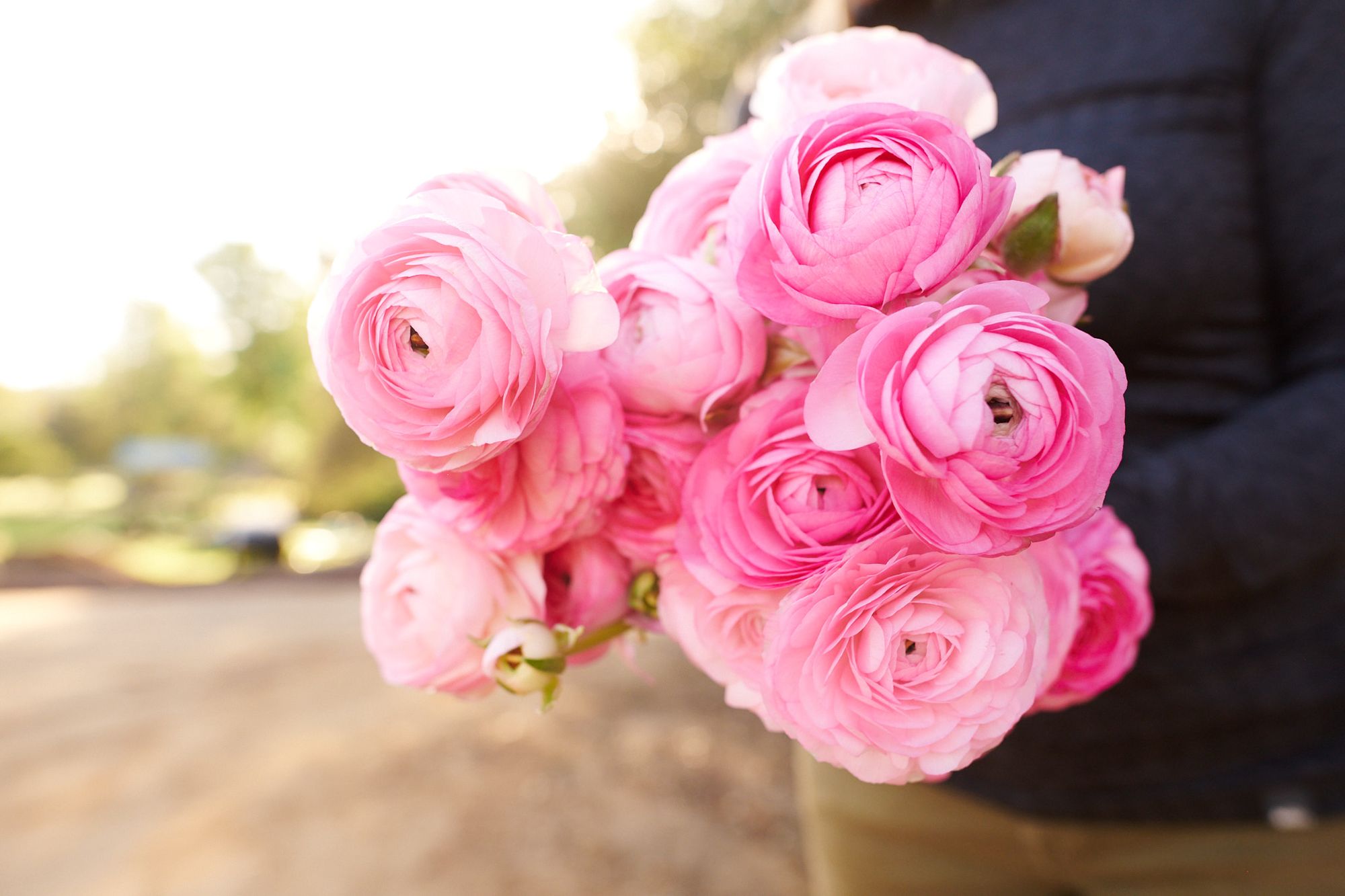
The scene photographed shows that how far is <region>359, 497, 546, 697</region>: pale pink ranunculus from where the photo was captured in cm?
65

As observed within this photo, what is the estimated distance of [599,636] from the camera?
0.70 m

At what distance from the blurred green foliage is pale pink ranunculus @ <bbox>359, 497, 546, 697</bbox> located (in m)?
1.11

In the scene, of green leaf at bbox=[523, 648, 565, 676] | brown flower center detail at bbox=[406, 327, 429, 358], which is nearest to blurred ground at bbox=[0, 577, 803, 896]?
green leaf at bbox=[523, 648, 565, 676]

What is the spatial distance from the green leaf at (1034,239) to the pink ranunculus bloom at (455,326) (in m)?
0.33

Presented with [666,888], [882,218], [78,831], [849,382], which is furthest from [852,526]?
[78,831]

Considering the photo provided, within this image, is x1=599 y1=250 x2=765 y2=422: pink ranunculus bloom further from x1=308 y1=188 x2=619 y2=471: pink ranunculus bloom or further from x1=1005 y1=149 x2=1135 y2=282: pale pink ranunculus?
x1=1005 y1=149 x2=1135 y2=282: pale pink ranunculus

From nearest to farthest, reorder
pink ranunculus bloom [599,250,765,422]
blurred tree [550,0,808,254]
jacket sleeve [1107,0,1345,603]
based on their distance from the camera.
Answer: pink ranunculus bloom [599,250,765,422] < jacket sleeve [1107,0,1345,603] < blurred tree [550,0,808,254]

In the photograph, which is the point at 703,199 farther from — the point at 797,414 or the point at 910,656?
the point at 910,656

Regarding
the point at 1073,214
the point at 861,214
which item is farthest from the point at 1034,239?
the point at 861,214

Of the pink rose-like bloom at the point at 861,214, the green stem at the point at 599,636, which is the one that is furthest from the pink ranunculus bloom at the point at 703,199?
the green stem at the point at 599,636

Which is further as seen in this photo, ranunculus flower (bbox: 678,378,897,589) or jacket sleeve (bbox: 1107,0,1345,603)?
jacket sleeve (bbox: 1107,0,1345,603)

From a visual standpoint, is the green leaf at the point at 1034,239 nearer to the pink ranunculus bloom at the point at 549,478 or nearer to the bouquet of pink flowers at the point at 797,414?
the bouquet of pink flowers at the point at 797,414

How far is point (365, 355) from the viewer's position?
0.53 metres

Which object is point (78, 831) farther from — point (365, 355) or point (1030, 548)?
point (1030, 548)
